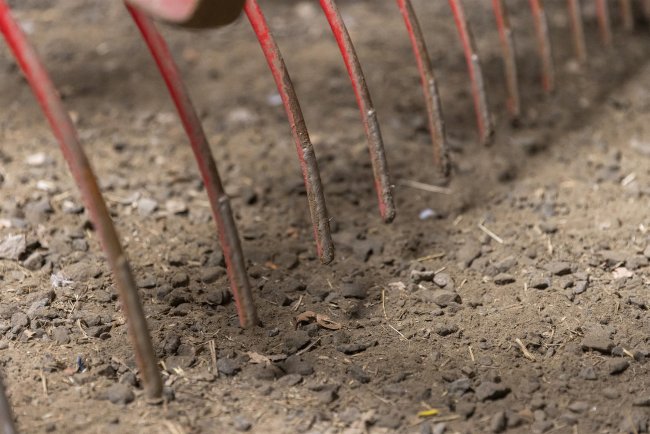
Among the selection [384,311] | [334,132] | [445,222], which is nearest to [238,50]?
[334,132]

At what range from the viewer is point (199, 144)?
2.10 meters

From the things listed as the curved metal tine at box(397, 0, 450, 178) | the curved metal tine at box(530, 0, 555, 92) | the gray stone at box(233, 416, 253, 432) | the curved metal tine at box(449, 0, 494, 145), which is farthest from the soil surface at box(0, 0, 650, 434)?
the curved metal tine at box(397, 0, 450, 178)

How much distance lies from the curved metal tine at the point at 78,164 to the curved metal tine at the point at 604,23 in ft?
9.80

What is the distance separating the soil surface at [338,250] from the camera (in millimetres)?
2186

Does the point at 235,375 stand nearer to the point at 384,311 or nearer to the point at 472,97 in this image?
the point at 384,311

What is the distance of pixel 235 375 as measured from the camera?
2.26m

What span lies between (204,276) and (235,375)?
1.54ft

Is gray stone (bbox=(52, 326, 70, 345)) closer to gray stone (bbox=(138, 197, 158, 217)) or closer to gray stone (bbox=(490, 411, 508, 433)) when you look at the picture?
gray stone (bbox=(138, 197, 158, 217))

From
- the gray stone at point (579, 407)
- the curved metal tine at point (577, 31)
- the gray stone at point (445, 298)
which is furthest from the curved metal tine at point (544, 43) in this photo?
the gray stone at point (579, 407)

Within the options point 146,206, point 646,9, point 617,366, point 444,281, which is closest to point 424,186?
point 444,281

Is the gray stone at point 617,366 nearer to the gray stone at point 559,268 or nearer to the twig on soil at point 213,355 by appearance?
the gray stone at point 559,268

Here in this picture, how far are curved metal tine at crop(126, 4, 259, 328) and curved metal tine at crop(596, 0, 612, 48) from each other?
2683 millimetres

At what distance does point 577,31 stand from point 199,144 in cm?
249

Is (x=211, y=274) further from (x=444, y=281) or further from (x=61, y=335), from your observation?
(x=444, y=281)
